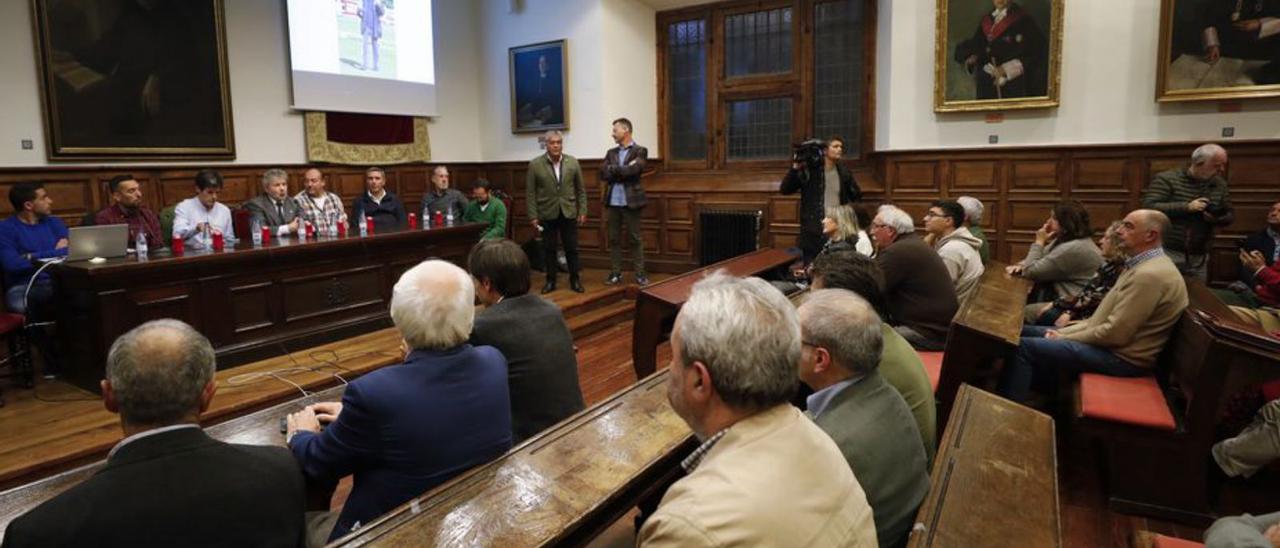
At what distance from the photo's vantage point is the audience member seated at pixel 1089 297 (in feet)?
12.2

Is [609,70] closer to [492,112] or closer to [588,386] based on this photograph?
[492,112]

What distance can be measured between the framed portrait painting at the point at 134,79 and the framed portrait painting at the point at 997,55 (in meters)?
6.49

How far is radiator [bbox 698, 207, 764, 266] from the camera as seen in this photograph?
7199 mm

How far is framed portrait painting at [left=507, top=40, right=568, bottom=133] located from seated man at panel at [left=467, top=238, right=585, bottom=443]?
A: 5.83 meters

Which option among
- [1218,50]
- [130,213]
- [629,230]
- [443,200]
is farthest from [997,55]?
[130,213]

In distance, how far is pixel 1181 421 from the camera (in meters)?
2.71

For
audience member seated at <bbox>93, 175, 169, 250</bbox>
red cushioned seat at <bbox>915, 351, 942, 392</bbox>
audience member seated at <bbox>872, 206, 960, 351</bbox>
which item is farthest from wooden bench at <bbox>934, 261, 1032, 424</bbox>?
audience member seated at <bbox>93, 175, 169, 250</bbox>

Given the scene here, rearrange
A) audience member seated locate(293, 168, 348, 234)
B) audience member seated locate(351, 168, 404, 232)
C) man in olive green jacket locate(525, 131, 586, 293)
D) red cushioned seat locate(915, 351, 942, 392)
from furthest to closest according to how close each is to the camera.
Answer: man in olive green jacket locate(525, 131, 586, 293)
audience member seated locate(351, 168, 404, 232)
audience member seated locate(293, 168, 348, 234)
red cushioned seat locate(915, 351, 942, 392)

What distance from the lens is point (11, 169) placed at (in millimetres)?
5102

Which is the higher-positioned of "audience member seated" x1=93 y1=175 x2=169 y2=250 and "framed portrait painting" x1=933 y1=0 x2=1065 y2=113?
"framed portrait painting" x1=933 y1=0 x2=1065 y2=113

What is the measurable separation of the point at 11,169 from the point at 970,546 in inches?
259

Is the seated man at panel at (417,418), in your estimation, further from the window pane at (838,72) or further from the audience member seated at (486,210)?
the window pane at (838,72)

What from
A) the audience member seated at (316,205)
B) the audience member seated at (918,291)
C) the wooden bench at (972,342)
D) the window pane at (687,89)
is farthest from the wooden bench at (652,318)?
the window pane at (687,89)

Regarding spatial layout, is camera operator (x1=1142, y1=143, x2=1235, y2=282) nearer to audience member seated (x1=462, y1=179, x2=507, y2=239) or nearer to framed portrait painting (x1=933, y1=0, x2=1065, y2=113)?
framed portrait painting (x1=933, y1=0, x2=1065, y2=113)
